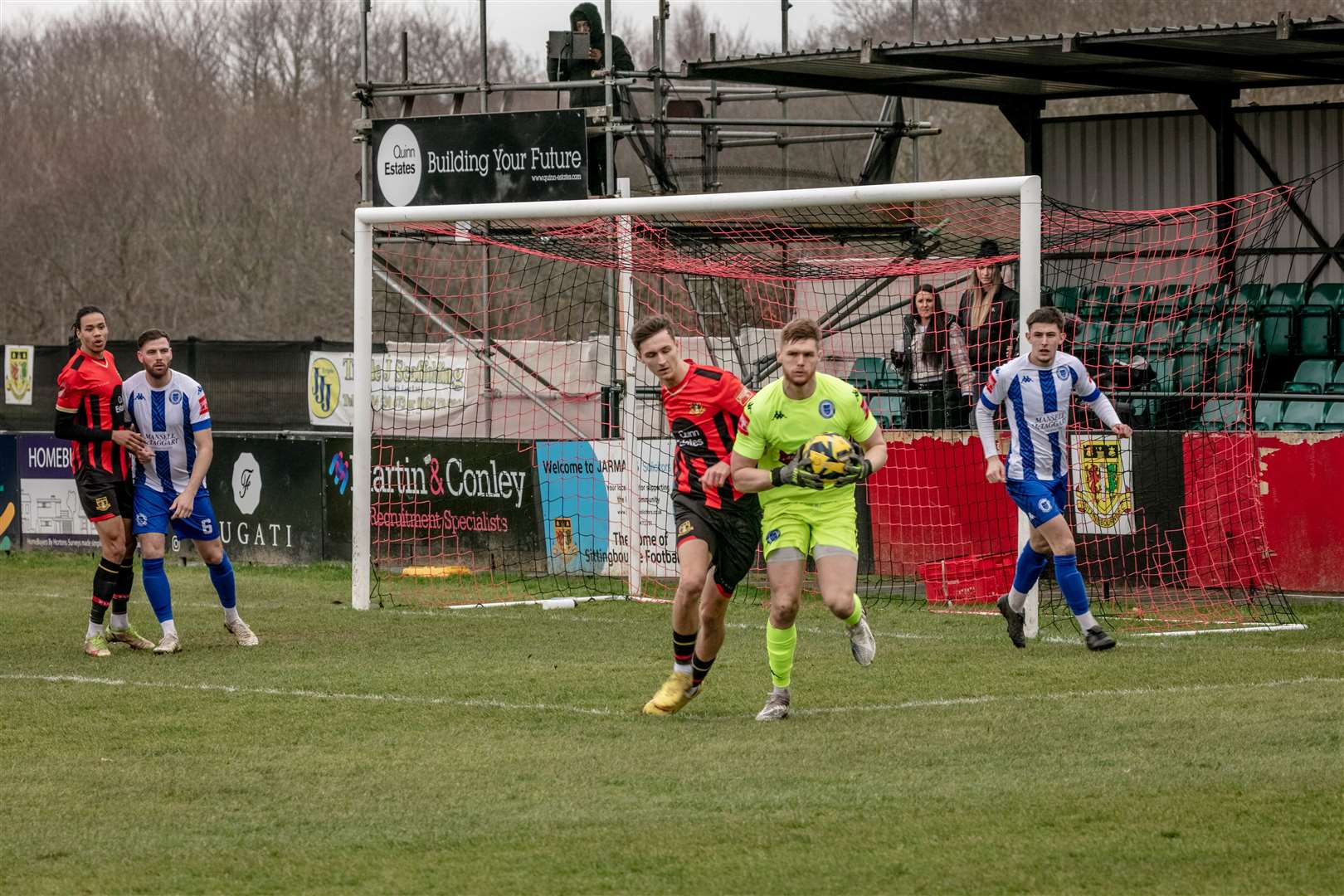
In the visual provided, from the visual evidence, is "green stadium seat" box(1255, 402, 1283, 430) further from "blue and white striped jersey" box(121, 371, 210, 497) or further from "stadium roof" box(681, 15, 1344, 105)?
"blue and white striped jersey" box(121, 371, 210, 497)

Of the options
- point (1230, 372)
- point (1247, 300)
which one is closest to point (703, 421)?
point (1230, 372)

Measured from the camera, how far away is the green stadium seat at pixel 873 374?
16.0 meters

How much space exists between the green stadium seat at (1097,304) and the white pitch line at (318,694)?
8377mm

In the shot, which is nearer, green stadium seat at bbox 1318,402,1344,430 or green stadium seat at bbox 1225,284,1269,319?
green stadium seat at bbox 1318,402,1344,430

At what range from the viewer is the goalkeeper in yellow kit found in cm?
835

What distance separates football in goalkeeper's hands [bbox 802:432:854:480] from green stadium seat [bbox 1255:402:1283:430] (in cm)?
869

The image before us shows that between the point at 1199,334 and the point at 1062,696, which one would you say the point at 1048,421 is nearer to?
the point at 1062,696

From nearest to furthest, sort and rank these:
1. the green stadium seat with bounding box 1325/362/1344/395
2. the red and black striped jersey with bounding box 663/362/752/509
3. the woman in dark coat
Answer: the red and black striped jersey with bounding box 663/362/752/509 → the woman in dark coat → the green stadium seat with bounding box 1325/362/1344/395

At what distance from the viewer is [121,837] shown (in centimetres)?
653

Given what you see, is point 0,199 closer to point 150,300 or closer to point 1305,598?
point 150,300

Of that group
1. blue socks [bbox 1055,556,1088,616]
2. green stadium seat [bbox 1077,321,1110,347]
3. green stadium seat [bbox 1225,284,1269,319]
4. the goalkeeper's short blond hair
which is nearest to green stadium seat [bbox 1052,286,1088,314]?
green stadium seat [bbox 1077,321,1110,347]

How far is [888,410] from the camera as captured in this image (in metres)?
15.8

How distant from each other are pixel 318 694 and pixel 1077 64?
1140 centimetres

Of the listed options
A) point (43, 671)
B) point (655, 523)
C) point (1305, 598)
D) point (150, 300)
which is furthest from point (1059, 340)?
point (150, 300)
